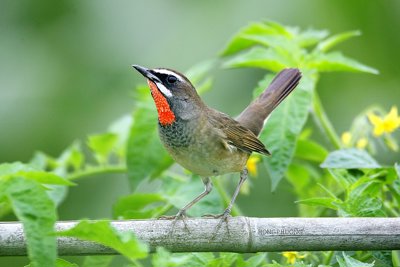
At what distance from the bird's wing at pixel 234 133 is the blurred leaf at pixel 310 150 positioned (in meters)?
0.45

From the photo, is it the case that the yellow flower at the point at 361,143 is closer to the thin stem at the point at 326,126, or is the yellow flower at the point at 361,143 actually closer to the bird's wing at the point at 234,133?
the thin stem at the point at 326,126

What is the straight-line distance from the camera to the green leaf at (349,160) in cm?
341

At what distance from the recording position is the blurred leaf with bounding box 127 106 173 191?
397 centimetres

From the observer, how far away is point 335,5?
8227 mm

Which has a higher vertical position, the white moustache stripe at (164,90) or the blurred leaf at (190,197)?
the white moustache stripe at (164,90)

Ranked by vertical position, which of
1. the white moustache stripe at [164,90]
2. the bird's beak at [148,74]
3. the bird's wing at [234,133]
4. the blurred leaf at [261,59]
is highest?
the blurred leaf at [261,59]

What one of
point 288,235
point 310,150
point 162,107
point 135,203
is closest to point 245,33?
point 162,107

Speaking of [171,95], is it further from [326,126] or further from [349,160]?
[349,160]

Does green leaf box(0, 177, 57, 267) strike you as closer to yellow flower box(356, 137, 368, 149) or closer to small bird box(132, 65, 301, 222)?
small bird box(132, 65, 301, 222)

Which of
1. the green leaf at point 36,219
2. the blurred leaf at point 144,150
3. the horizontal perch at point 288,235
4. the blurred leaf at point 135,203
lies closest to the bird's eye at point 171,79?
the blurred leaf at point 144,150

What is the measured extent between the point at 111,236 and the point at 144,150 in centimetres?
166

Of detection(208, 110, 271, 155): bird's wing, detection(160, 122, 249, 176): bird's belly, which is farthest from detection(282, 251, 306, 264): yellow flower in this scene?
detection(208, 110, 271, 155): bird's wing

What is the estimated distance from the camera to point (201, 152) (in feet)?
14.8

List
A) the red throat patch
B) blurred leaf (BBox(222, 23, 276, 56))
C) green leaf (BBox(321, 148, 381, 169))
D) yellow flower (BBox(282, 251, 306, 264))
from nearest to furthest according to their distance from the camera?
yellow flower (BBox(282, 251, 306, 264))
green leaf (BBox(321, 148, 381, 169))
blurred leaf (BBox(222, 23, 276, 56))
the red throat patch
